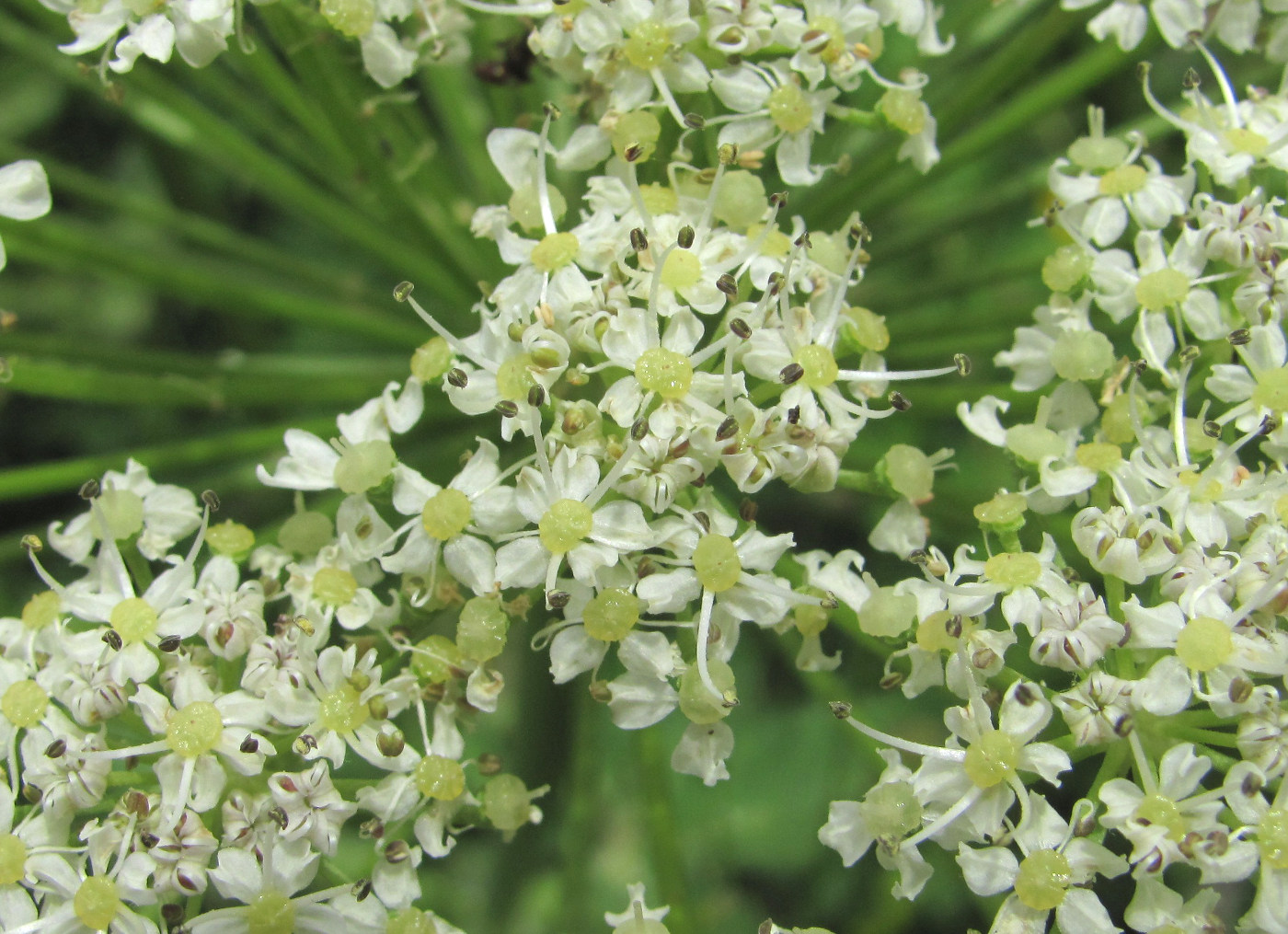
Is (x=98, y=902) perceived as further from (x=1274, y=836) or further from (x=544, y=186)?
(x=1274, y=836)

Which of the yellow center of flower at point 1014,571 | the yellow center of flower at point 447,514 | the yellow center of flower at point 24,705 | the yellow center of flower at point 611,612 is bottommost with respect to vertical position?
the yellow center of flower at point 24,705

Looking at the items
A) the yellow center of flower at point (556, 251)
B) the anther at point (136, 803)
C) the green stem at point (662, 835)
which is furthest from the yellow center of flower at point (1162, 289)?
the anther at point (136, 803)

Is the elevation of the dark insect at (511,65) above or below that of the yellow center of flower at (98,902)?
above

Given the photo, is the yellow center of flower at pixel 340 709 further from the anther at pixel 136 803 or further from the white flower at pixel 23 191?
the white flower at pixel 23 191

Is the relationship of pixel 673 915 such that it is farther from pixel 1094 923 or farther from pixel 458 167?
pixel 458 167

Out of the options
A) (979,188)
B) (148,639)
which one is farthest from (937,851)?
(148,639)

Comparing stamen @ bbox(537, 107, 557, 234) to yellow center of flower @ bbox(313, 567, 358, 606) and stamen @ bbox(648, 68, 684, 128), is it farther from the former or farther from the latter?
yellow center of flower @ bbox(313, 567, 358, 606)
